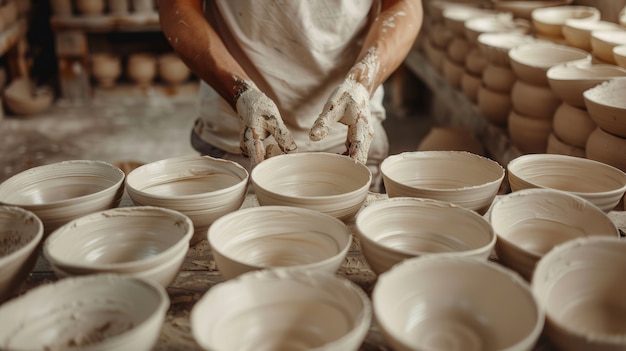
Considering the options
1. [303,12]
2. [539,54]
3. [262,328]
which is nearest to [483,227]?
[262,328]

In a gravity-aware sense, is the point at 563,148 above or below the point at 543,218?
below

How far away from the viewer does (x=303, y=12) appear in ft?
6.70

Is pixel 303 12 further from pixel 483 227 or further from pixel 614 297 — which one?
pixel 614 297

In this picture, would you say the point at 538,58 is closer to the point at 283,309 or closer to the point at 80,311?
the point at 283,309

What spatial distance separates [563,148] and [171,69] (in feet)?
14.3

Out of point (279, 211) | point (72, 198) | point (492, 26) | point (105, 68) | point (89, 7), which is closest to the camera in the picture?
point (279, 211)

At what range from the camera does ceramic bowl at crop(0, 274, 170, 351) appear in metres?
0.95

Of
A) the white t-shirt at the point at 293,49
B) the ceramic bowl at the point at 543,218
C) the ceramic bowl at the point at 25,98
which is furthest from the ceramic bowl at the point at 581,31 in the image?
the ceramic bowl at the point at 25,98

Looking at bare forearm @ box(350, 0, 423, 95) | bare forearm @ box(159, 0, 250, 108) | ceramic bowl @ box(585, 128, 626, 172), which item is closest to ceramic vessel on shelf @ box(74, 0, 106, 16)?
bare forearm @ box(159, 0, 250, 108)

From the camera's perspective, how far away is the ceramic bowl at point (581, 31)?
2.60 m

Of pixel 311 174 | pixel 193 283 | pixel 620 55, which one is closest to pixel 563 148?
pixel 620 55

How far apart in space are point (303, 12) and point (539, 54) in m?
1.22

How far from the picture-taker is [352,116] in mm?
1666

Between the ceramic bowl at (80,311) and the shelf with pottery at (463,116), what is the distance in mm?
2187
